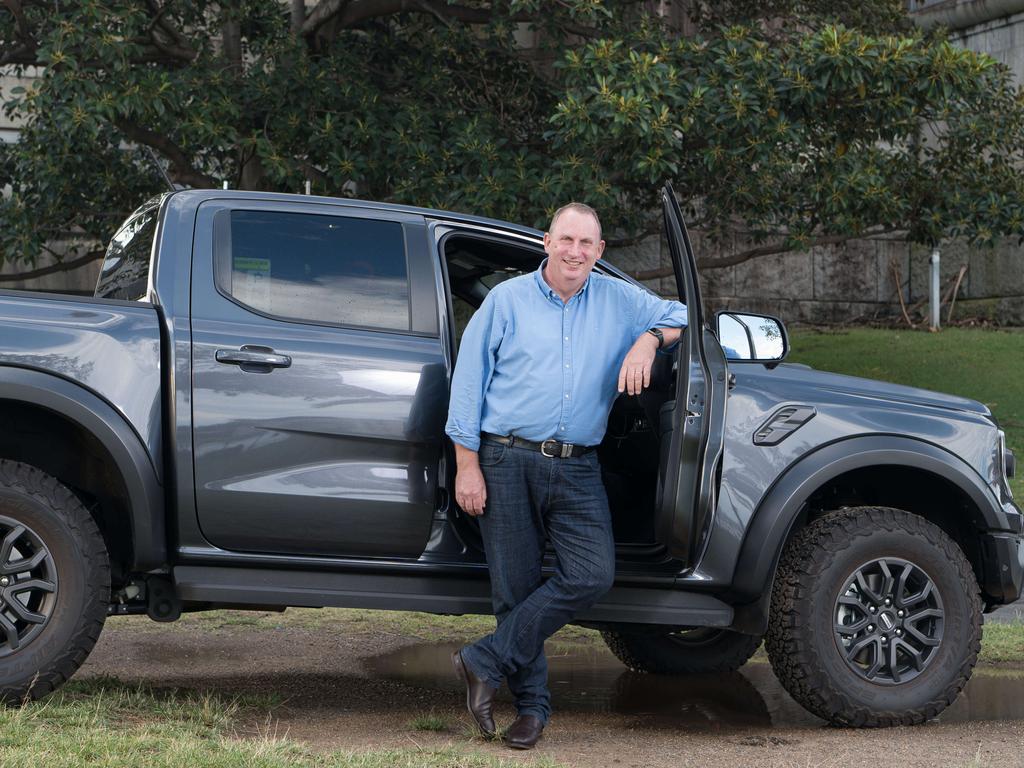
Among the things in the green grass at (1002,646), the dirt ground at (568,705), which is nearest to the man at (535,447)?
the dirt ground at (568,705)

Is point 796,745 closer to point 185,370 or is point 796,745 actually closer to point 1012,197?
point 185,370

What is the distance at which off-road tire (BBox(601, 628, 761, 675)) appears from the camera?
624 cm

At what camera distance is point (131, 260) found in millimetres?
5098

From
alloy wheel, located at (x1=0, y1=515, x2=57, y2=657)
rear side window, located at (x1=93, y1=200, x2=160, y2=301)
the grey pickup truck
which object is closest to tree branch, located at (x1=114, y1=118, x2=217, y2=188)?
rear side window, located at (x1=93, y1=200, x2=160, y2=301)

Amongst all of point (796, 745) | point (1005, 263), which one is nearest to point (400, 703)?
point (796, 745)

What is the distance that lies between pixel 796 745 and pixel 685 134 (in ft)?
20.4

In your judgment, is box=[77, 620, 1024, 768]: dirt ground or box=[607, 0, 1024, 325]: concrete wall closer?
box=[77, 620, 1024, 768]: dirt ground

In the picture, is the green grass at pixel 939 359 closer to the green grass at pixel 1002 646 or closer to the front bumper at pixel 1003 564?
the green grass at pixel 1002 646

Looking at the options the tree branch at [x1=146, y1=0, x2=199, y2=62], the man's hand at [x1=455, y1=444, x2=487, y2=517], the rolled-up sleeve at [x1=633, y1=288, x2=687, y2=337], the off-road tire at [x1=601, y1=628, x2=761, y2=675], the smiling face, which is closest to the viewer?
the man's hand at [x1=455, y1=444, x2=487, y2=517]

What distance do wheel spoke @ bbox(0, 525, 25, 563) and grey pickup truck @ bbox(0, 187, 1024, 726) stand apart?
14 mm

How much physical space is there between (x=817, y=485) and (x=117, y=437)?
2.48 metres

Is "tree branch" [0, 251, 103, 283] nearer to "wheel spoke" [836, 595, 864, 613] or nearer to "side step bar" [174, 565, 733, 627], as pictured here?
"side step bar" [174, 565, 733, 627]

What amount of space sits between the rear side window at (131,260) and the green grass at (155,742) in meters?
1.46

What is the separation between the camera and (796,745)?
476cm
